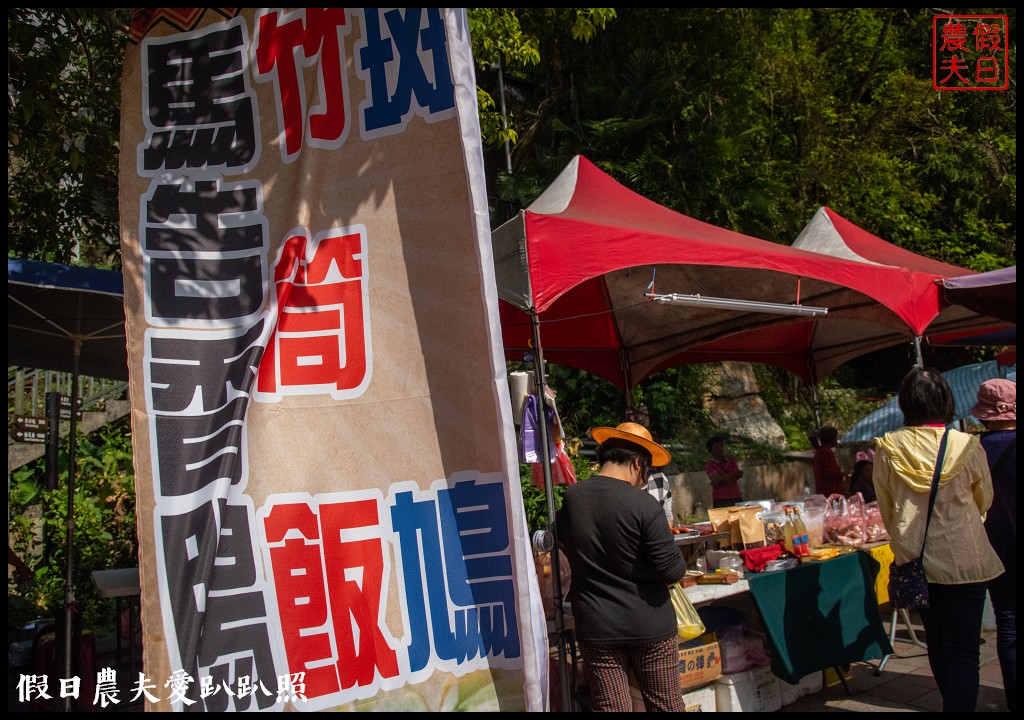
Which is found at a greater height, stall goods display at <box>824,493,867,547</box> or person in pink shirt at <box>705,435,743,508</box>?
person in pink shirt at <box>705,435,743,508</box>

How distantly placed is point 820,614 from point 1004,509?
1.19 m

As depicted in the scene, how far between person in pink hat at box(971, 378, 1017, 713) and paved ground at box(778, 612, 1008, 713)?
64 cm

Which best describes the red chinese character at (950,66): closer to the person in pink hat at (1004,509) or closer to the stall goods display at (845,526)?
the stall goods display at (845,526)

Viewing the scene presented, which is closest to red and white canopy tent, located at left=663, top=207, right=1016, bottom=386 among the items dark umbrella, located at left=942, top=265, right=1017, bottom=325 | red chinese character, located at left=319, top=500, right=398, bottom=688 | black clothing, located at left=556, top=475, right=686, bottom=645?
dark umbrella, located at left=942, top=265, right=1017, bottom=325

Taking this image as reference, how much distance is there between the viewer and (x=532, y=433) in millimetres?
4387

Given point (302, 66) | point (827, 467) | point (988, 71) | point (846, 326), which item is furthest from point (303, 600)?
point (988, 71)

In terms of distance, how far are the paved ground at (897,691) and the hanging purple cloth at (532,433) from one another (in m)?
2.14

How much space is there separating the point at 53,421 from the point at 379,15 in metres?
4.38

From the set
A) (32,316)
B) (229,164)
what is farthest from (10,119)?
(229,164)

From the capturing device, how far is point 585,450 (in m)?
10.5

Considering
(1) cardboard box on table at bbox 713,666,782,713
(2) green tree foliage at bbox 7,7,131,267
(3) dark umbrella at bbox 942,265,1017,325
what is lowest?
(1) cardboard box on table at bbox 713,666,782,713

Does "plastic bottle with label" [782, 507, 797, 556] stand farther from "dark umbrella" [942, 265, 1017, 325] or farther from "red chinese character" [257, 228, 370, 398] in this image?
"red chinese character" [257, 228, 370, 398]

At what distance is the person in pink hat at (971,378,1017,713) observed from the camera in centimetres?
379

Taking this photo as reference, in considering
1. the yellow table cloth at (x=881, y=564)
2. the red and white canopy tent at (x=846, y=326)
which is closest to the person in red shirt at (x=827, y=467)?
the red and white canopy tent at (x=846, y=326)
